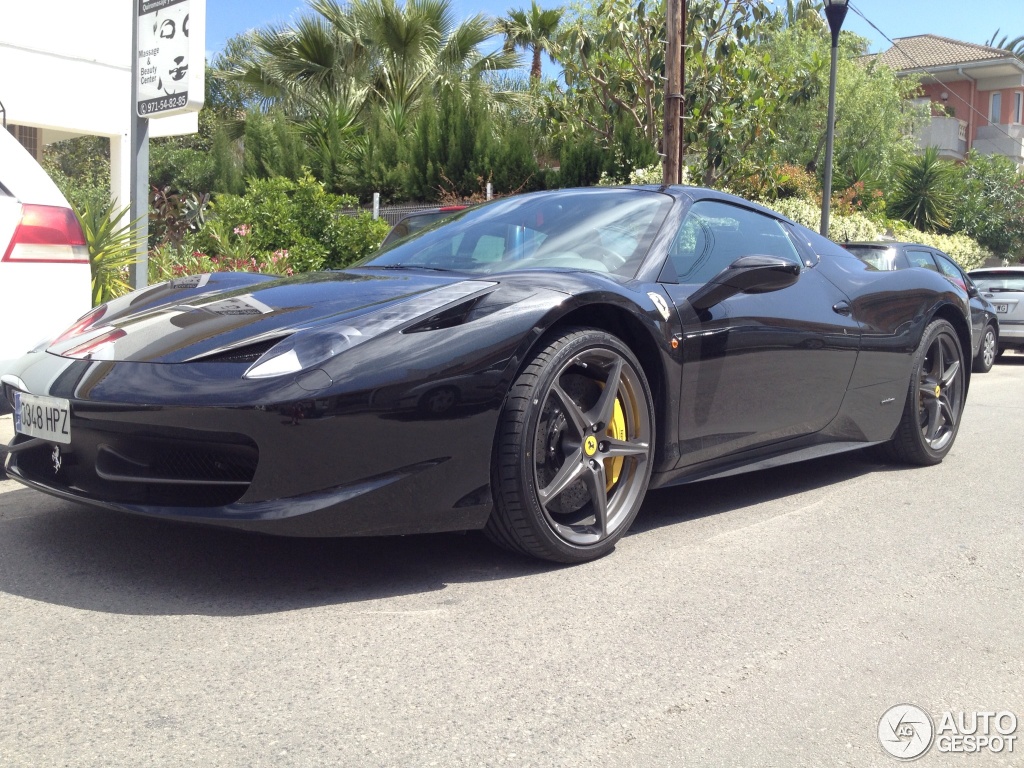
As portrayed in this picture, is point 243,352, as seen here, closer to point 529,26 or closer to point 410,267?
point 410,267

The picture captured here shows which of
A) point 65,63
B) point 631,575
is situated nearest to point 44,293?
point 631,575

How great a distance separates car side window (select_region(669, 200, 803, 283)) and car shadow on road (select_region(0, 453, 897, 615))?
0.98m

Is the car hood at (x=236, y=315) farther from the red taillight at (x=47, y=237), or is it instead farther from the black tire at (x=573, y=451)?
the red taillight at (x=47, y=237)

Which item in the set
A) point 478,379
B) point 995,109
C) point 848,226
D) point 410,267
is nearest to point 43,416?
point 478,379

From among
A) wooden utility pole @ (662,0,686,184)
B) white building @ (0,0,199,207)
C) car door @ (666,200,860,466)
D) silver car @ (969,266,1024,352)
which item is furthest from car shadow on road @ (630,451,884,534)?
white building @ (0,0,199,207)

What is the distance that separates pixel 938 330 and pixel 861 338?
0.87m

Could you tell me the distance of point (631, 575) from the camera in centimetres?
328

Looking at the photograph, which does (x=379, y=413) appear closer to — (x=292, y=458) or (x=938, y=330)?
(x=292, y=458)

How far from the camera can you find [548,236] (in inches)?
154

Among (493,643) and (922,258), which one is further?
(922,258)

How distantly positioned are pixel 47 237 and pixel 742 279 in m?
2.76

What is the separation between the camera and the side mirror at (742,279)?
12.4ft

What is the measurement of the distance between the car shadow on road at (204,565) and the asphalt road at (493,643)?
0.04 ft

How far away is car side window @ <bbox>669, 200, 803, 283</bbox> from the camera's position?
3912 mm
